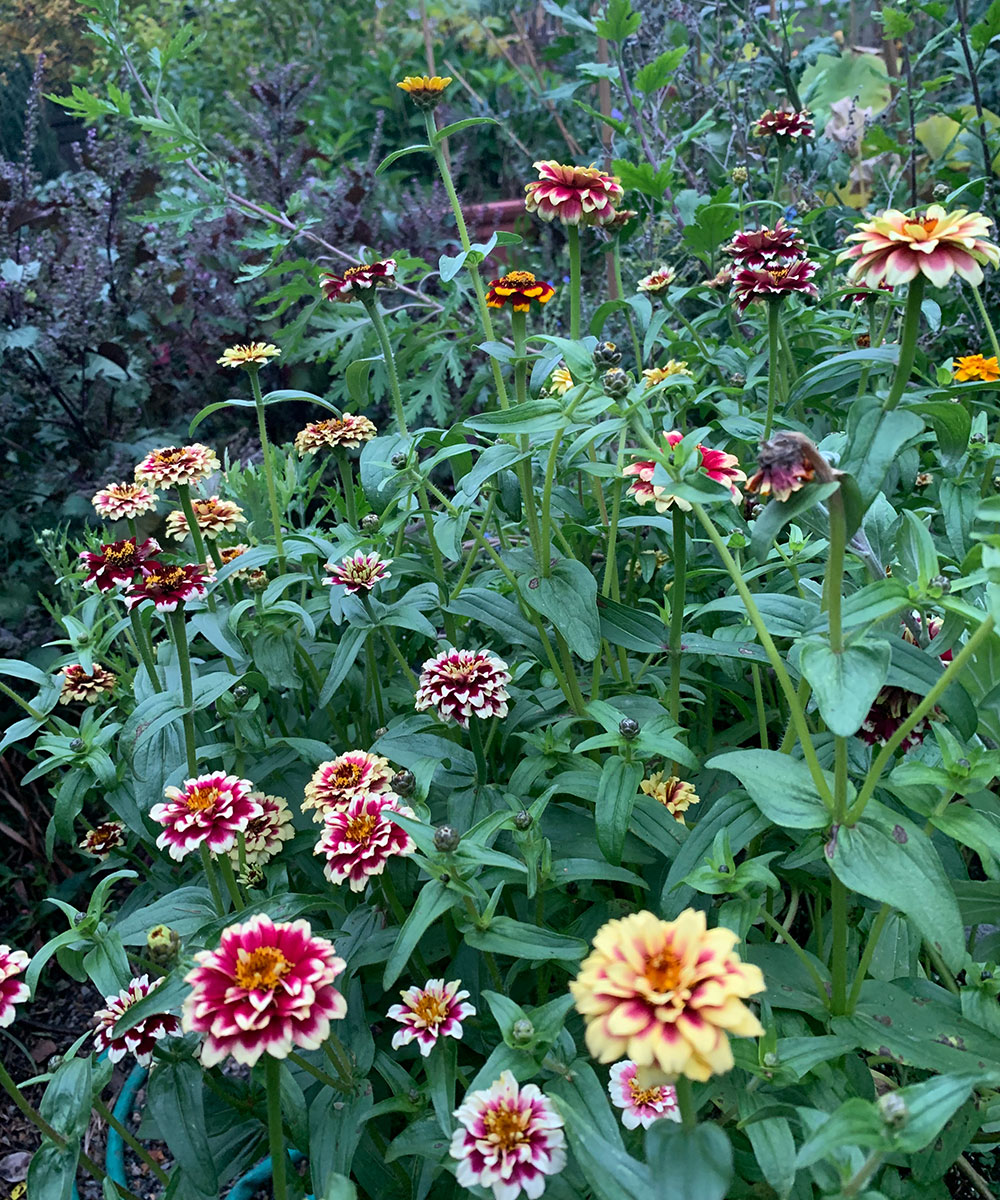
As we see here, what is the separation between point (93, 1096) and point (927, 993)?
83cm

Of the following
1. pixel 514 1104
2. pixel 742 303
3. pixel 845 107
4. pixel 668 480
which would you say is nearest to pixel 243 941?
pixel 514 1104

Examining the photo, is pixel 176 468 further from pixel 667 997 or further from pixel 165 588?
pixel 667 997

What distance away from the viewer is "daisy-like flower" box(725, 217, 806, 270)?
147cm

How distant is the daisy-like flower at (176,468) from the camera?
4.47ft

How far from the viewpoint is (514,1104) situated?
30.0 inches

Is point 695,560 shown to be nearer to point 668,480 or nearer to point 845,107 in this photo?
point 668,480

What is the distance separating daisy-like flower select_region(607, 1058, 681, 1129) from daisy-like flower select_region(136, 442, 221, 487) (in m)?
0.96

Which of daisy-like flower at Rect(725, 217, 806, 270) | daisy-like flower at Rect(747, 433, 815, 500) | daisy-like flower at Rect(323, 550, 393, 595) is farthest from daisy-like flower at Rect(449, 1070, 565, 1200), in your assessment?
daisy-like flower at Rect(725, 217, 806, 270)

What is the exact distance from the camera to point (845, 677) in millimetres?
766

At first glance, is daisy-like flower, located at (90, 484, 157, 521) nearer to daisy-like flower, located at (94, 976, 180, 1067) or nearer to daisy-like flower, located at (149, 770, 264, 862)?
daisy-like flower, located at (149, 770, 264, 862)

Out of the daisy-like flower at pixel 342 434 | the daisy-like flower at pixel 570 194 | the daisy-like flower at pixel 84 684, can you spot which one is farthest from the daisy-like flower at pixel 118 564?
the daisy-like flower at pixel 570 194

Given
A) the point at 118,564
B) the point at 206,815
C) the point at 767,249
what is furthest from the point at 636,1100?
the point at 767,249

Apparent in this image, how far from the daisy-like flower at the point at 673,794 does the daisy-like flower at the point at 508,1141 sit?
0.43 m

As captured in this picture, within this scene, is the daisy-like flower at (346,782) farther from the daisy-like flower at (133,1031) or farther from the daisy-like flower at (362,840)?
the daisy-like flower at (133,1031)
